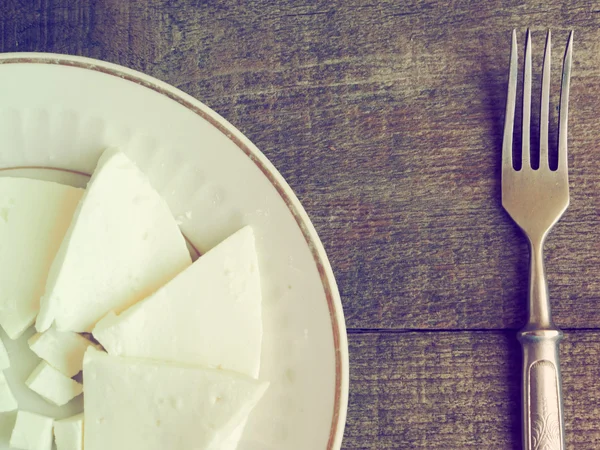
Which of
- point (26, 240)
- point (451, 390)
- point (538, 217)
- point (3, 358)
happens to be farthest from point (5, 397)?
point (538, 217)

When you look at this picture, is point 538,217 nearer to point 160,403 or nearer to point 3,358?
point 160,403

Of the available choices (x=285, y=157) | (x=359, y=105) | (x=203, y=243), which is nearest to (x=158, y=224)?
(x=203, y=243)

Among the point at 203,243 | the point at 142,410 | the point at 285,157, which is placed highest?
the point at 285,157

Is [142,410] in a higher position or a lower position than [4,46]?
lower

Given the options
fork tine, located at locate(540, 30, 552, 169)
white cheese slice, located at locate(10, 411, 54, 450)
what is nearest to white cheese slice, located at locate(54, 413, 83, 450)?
white cheese slice, located at locate(10, 411, 54, 450)

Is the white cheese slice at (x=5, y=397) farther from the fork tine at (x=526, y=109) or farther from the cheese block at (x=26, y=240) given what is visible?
the fork tine at (x=526, y=109)

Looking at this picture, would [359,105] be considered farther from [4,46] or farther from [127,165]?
[4,46]
